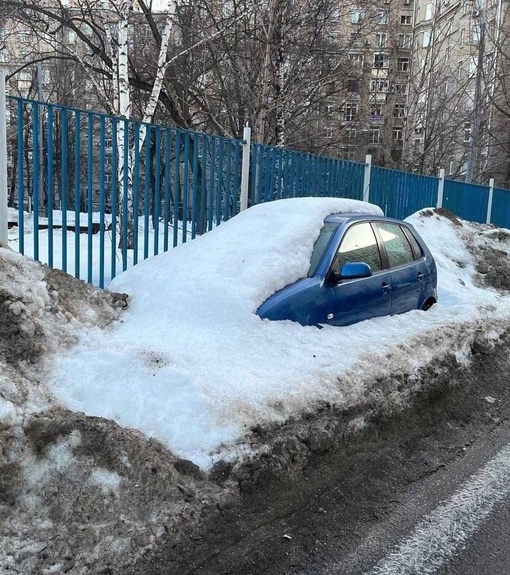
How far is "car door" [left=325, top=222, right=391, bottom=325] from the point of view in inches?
213

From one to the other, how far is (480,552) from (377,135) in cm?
2929

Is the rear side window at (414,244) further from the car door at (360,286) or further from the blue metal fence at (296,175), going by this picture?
the blue metal fence at (296,175)

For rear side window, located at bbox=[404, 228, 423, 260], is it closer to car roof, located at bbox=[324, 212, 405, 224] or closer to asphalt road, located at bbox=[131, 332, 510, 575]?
car roof, located at bbox=[324, 212, 405, 224]

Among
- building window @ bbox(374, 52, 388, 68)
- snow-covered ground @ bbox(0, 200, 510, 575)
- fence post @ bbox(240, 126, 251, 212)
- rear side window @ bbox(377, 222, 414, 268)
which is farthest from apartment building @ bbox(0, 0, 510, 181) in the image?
snow-covered ground @ bbox(0, 200, 510, 575)

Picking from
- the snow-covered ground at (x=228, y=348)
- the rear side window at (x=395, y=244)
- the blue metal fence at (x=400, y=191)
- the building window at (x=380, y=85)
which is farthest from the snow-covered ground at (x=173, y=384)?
the building window at (x=380, y=85)

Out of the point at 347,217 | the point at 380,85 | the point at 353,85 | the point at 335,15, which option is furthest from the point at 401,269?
the point at 380,85

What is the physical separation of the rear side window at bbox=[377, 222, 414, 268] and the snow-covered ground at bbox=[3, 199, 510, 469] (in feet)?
2.09

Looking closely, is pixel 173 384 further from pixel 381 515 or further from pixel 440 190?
pixel 440 190

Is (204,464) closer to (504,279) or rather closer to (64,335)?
(64,335)

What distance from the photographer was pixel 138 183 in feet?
23.3

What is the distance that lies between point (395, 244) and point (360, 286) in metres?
1.24

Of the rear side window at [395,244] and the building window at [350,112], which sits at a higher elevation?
the building window at [350,112]

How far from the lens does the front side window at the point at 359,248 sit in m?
5.63

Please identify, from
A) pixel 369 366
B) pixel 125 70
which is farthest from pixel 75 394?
pixel 125 70
